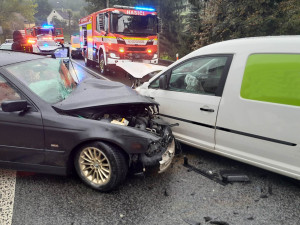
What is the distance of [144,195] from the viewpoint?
10.1 ft

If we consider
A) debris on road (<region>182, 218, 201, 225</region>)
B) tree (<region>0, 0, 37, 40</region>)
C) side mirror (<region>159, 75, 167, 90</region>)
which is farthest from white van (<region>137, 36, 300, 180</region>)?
tree (<region>0, 0, 37, 40</region>)

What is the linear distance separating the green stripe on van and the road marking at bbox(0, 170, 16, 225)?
290 cm

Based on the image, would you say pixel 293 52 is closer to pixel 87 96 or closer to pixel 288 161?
pixel 288 161

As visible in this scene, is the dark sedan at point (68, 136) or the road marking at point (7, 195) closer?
the road marking at point (7, 195)

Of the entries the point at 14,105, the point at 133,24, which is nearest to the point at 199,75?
the point at 14,105

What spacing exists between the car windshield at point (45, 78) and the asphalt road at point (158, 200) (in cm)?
107

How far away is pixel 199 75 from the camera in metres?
3.83

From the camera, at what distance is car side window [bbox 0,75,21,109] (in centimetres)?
312

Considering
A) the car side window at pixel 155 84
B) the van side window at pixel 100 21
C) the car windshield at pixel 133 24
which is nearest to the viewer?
the car side window at pixel 155 84

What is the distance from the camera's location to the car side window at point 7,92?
3.12m

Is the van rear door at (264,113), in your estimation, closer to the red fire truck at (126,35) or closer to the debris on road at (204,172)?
the debris on road at (204,172)

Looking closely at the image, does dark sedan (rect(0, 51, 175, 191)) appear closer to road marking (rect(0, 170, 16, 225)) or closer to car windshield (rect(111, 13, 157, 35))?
road marking (rect(0, 170, 16, 225))

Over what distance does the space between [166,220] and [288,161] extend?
5.00 feet

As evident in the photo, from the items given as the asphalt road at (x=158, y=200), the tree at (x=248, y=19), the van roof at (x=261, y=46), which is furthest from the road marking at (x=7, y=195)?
the tree at (x=248, y=19)
